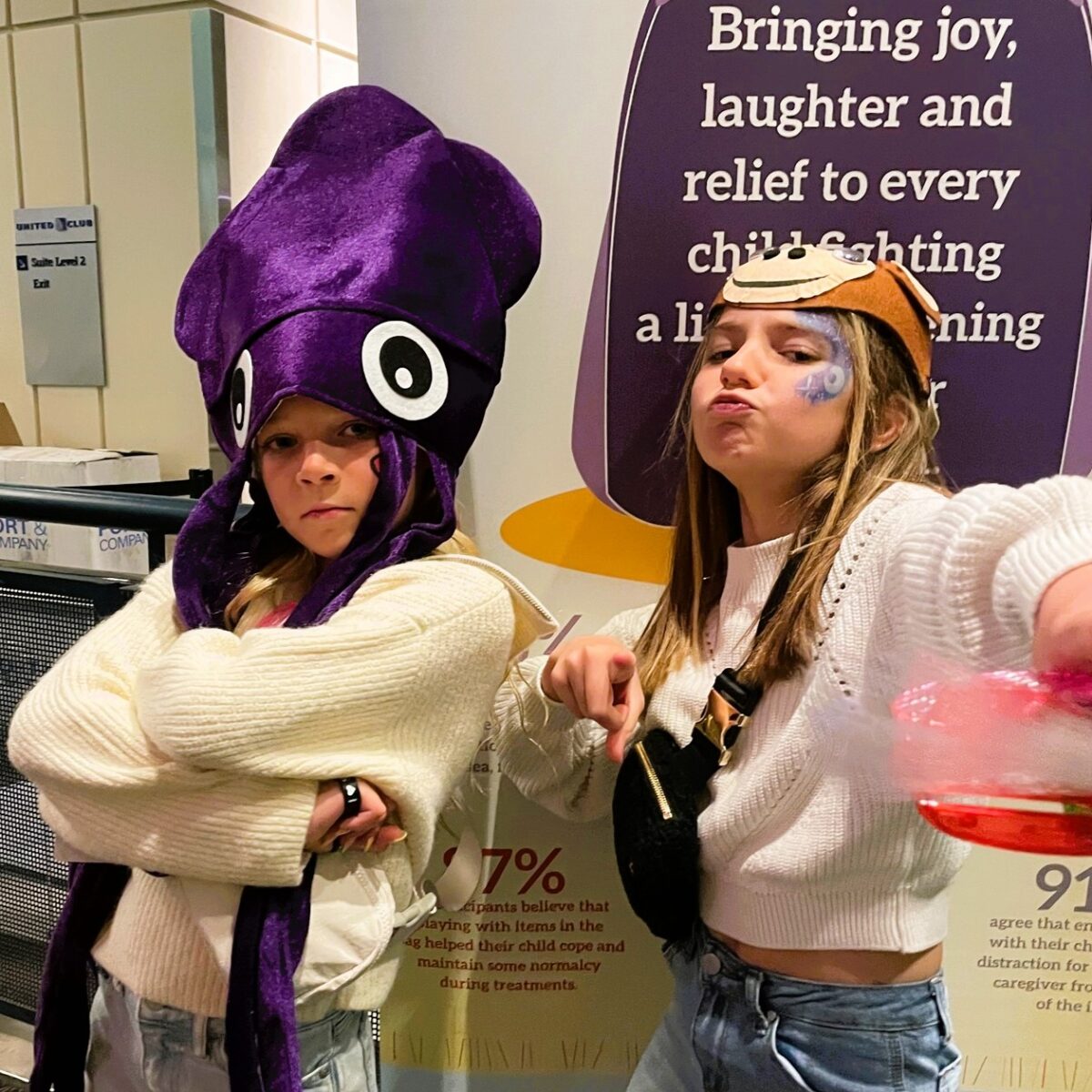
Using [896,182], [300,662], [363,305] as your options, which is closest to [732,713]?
[300,662]

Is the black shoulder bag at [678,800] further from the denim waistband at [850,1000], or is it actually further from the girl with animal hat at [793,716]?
the denim waistband at [850,1000]

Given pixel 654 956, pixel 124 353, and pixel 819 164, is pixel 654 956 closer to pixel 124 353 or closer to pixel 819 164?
pixel 819 164

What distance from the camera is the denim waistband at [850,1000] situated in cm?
101

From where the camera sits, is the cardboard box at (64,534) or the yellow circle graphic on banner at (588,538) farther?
the cardboard box at (64,534)

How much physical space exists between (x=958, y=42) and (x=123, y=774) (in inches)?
51.0

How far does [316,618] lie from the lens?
1.05 meters

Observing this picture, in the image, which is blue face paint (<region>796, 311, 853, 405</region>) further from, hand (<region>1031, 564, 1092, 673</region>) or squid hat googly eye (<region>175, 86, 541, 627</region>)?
hand (<region>1031, 564, 1092, 673</region>)

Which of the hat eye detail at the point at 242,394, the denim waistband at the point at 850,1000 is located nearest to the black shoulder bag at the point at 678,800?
the denim waistband at the point at 850,1000

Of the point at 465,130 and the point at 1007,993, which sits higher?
the point at 465,130

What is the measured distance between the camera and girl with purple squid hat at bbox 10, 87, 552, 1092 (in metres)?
0.92

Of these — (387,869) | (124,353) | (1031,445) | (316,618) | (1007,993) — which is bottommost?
(1007,993)

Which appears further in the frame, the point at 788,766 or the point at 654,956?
the point at 654,956

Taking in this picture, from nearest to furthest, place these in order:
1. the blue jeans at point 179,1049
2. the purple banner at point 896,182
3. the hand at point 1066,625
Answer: the hand at point 1066,625 < the blue jeans at point 179,1049 < the purple banner at point 896,182

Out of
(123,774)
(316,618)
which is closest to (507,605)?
(316,618)
